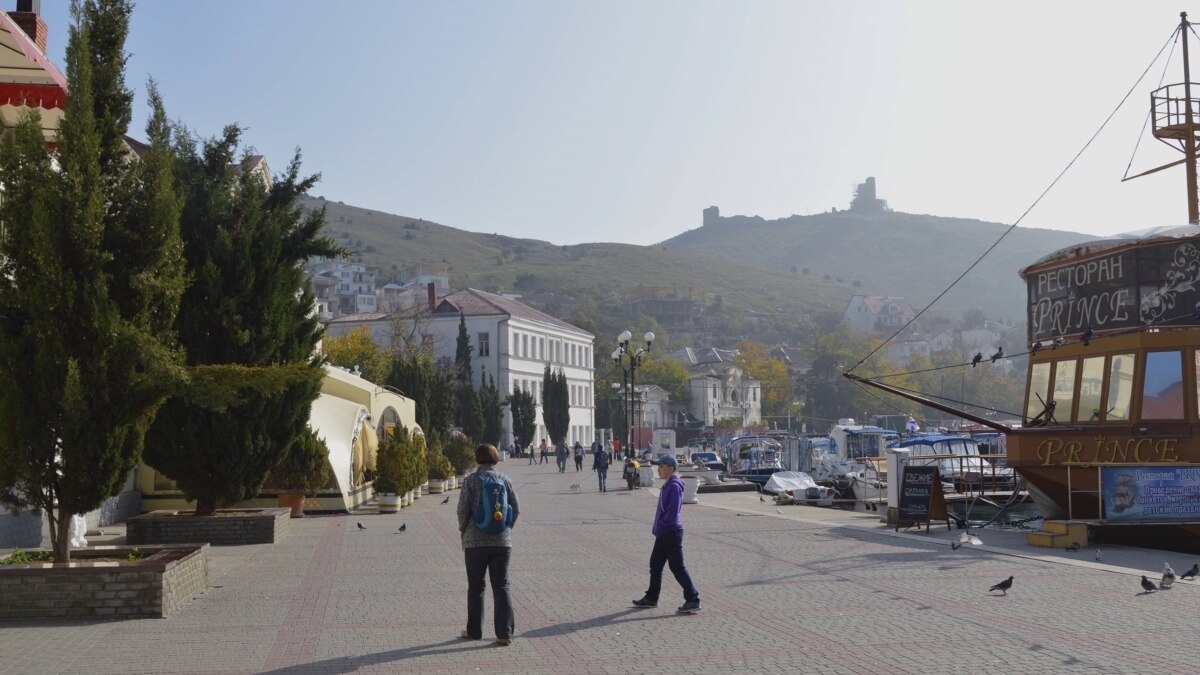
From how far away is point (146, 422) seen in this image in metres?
12.2

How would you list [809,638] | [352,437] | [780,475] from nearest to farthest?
1. [809,638]
2. [352,437]
3. [780,475]

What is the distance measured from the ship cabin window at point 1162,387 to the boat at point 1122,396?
0.05 feet

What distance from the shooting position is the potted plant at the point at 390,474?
1058 inches

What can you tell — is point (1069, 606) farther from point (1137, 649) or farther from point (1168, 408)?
point (1168, 408)

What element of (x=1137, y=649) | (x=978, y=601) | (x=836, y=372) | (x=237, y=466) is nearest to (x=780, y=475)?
(x=237, y=466)

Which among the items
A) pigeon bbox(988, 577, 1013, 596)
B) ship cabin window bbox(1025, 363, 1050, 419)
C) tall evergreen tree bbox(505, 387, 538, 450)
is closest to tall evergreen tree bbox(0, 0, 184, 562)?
pigeon bbox(988, 577, 1013, 596)

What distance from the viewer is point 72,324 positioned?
11336 mm

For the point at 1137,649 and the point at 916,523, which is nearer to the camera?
the point at 1137,649

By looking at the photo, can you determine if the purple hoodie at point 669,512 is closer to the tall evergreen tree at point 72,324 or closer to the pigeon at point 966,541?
the tall evergreen tree at point 72,324

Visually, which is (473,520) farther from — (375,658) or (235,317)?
(235,317)

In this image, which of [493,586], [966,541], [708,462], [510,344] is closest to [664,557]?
[493,586]

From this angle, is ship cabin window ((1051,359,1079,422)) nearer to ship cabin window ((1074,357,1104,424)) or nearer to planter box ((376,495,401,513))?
ship cabin window ((1074,357,1104,424))

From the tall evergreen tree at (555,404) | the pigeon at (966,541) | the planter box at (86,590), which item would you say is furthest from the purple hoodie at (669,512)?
the tall evergreen tree at (555,404)

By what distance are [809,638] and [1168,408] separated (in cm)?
1138
